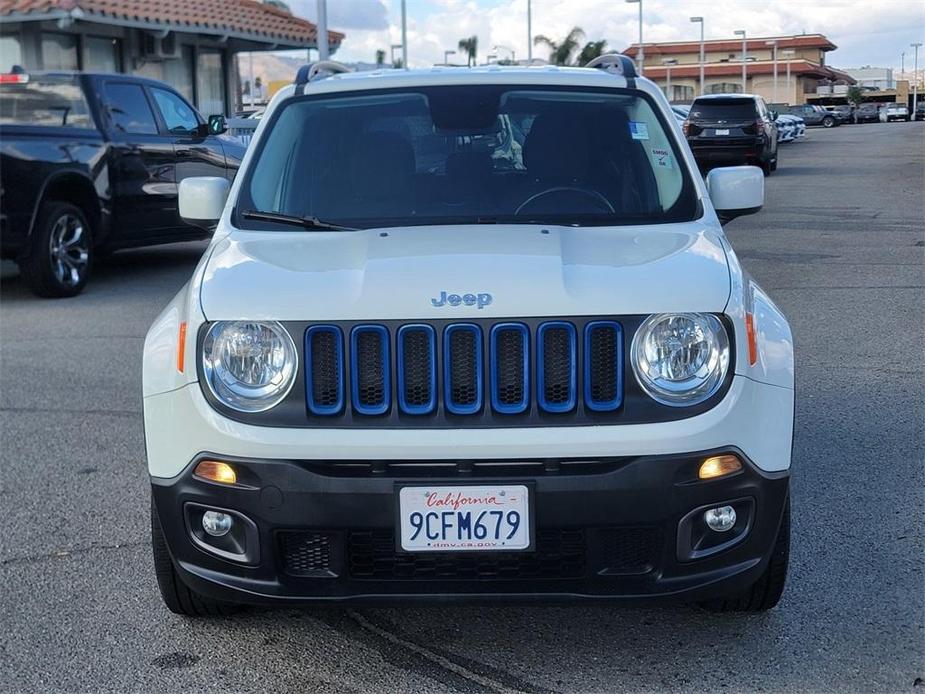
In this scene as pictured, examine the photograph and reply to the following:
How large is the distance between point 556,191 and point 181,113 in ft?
28.7

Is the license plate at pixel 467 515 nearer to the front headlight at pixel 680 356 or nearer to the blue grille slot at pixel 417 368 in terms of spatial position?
the blue grille slot at pixel 417 368

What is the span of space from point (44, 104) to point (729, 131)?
15955 mm

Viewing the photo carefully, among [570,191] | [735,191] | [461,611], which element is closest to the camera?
[461,611]

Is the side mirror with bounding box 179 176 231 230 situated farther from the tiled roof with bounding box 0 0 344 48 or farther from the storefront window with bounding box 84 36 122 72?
the storefront window with bounding box 84 36 122 72

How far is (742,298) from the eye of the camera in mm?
3420

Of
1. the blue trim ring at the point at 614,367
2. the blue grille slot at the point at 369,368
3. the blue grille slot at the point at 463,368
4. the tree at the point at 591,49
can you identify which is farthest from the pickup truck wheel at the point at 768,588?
the tree at the point at 591,49

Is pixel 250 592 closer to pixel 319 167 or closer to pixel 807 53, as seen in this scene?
pixel 319 167

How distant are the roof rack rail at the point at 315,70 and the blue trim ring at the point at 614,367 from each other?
2166 millimetres

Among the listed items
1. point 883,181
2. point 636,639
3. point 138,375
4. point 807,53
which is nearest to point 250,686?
point 636,639

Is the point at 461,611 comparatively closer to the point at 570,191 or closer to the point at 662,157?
the point at 570,191

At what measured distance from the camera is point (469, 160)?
447 centimetres

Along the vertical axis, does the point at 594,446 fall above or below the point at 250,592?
above

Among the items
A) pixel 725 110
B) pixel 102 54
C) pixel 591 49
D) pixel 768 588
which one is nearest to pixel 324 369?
pixel 768 588

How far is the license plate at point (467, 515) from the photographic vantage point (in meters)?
3.12
